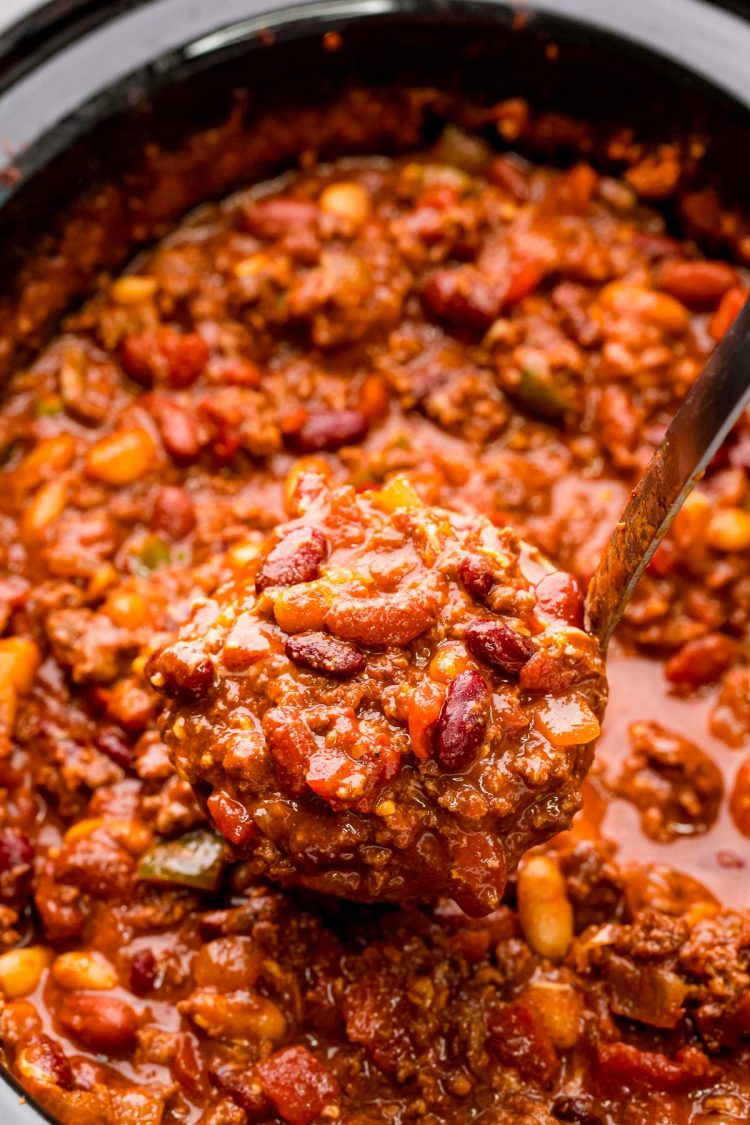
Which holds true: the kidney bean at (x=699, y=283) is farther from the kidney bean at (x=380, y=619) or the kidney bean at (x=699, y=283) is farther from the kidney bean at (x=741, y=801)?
the kidney bean at (x=380, y=619)

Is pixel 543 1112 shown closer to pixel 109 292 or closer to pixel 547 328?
pixel 547 328

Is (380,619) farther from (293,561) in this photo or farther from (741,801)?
(741,801)

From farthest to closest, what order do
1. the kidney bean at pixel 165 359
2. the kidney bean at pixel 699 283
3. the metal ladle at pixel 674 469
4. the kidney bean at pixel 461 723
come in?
the kidney bean at pixel 699 283 < the kidney bean at pixel 165 359 < the kidney bean at pixel 461 723 < the metal ladle at pixel 674 469

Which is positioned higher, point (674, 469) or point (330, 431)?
point (674, 469)

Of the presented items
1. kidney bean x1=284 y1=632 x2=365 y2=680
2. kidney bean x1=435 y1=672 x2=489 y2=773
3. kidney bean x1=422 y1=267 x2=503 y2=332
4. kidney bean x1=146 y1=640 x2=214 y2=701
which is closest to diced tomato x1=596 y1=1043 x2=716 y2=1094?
kidney bean x1=435 y1=672 x2=489 y2=773

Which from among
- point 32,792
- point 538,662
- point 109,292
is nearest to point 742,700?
point 538,662

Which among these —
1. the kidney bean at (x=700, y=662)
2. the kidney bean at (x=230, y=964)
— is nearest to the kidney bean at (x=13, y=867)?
the kidney bean at (x=230, y=964)

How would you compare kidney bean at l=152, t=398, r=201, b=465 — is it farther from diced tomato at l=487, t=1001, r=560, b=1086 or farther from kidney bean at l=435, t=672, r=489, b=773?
diced tomato at l=487, t=1001, r=560, b=1086

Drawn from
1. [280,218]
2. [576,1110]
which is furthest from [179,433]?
[576,1110]
